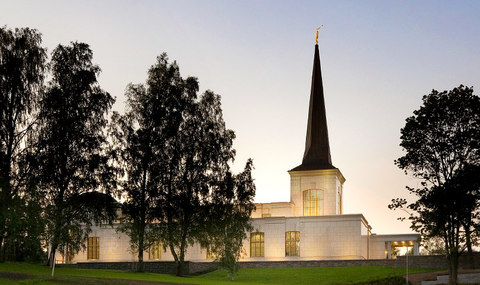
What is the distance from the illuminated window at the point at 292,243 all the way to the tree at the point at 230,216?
13240 millimetres

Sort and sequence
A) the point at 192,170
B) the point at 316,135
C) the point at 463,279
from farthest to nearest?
the point at 316,135, the point at 192,170, the point at 463,279

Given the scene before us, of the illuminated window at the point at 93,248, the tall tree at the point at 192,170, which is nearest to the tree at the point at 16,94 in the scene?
the tall tree at the point at 192,170

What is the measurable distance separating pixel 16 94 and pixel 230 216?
1722 cm

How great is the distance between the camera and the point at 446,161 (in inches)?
1435

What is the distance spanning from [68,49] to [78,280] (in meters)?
17.9

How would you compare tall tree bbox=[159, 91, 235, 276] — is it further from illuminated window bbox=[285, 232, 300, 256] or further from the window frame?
the window frame

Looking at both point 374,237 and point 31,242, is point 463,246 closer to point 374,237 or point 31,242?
point 374,237

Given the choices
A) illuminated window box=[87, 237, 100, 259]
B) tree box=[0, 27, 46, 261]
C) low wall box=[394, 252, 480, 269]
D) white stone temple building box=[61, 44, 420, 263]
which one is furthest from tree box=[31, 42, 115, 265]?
low wall box=[394, 252, 480, 269]

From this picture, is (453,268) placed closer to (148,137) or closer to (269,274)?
(269,274)

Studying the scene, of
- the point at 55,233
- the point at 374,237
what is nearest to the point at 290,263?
the point at 374,237

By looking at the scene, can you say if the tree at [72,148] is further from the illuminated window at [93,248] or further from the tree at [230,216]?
the illuminated window at [93,248]

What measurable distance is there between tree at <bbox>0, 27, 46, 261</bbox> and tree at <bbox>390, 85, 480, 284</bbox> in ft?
82.1

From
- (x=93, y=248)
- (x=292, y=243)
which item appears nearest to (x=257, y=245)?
(x=292, y=243)

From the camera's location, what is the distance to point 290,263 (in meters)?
49.6
